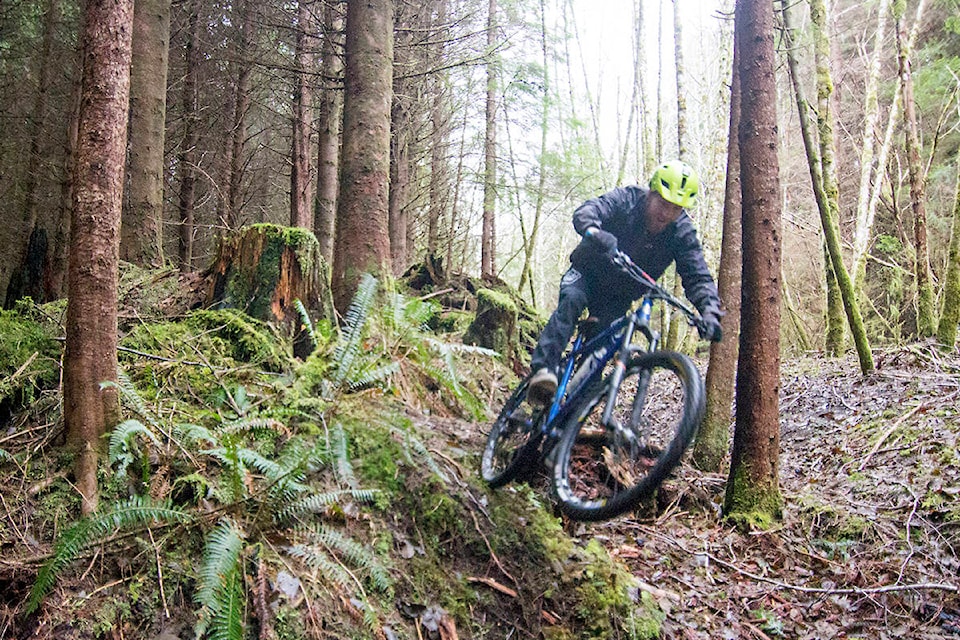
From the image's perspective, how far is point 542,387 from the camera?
4.59m

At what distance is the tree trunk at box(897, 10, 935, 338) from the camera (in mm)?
10004

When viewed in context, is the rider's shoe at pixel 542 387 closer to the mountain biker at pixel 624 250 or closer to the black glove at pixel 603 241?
the mountain biker at pixel 624 250

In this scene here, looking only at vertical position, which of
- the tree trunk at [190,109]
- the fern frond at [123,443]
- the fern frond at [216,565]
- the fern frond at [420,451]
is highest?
the tree trunk at [190,109]

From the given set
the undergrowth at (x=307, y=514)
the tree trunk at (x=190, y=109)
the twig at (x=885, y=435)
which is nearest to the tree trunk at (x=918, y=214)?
the twig at (x=885, y=435)

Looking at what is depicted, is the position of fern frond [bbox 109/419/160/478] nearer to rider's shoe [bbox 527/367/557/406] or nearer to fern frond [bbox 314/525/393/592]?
fern frond [bbox 314/525/393/592]

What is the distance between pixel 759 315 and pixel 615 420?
2.21 meters

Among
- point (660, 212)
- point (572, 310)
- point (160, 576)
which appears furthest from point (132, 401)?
point (660, 212)

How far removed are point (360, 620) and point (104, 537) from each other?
120 cm

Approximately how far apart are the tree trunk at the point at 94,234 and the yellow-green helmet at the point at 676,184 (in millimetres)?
3275

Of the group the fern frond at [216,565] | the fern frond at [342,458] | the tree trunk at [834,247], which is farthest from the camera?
the tree trunk at [834,247]

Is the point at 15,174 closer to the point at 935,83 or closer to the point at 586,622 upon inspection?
the point at 586,622

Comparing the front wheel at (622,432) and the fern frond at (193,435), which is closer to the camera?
the fern frond at (193,435)

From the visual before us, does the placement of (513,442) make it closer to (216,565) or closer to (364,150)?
(216,565)

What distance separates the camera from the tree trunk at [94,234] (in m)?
2.99
